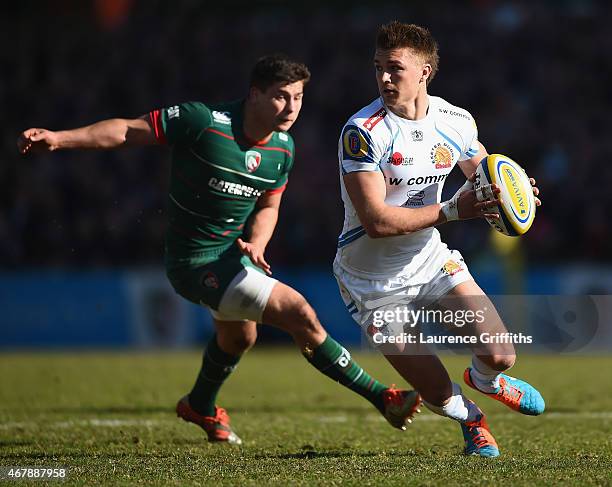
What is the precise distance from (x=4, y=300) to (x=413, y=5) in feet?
41.1

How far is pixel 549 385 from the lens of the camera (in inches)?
418

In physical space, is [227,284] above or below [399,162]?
below

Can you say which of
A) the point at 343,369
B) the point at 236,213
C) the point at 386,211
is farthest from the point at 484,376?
the point at 236,213

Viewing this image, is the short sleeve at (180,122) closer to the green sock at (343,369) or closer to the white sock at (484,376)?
the green sock at (343,369)

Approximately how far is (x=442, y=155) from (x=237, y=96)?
1648 centimetres

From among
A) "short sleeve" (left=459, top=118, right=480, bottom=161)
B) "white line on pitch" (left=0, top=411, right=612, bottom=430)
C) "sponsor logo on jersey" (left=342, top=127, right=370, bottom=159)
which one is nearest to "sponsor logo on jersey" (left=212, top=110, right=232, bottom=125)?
"sponsor logo on jersey" (left=342, top=127, right=370, bottom=159)

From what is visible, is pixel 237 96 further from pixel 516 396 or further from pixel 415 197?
pixel 516 396

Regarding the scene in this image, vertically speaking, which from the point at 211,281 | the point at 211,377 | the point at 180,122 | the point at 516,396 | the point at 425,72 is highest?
the point at 425,72

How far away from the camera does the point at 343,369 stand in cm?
619

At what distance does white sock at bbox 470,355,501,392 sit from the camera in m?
5.78

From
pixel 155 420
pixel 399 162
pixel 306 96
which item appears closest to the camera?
pixel 399 162

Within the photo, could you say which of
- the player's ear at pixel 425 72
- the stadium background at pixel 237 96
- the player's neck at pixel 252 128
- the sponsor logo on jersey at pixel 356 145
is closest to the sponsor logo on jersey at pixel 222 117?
the player's neck at pixel 252 128

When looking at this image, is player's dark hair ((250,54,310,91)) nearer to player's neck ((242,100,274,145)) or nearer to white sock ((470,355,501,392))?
player's neck ((242,100,274,145))

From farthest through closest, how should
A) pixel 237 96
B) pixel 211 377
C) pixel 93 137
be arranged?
pixel 237 96 < pixel 211 377 < pixel 93 137
